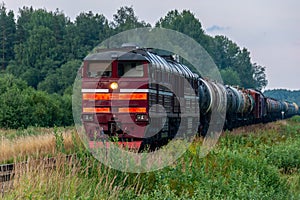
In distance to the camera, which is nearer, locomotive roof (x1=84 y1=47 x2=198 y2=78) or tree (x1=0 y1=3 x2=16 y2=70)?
locomotive roof (x1=84 y1=47 x2=198 y2=78)

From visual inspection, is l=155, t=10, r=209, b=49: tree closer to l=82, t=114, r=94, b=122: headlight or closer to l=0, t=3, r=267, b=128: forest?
l=0, t=3, r=267, b=128: forest

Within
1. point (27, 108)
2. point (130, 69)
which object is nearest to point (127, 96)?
point (130, 69)

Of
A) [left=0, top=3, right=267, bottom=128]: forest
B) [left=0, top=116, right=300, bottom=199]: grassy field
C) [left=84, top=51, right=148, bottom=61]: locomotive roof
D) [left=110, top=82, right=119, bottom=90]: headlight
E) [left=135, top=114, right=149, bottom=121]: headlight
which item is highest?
[left=0, top=3, right=267, bottom=128]: forest

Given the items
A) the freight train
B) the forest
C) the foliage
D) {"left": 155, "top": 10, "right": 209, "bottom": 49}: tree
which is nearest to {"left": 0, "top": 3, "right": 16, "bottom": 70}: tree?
the forest

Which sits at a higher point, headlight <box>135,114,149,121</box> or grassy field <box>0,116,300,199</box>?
headlight <box>135,114,149,121</box>

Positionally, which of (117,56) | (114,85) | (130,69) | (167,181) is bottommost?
(167,181)

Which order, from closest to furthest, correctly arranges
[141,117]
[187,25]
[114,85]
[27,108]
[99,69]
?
1. [141,117]
2. [114,85]
3. [99,69]
4. [27,108]
5. [187,25]

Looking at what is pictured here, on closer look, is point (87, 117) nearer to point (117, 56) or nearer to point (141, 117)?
point (141, 117)

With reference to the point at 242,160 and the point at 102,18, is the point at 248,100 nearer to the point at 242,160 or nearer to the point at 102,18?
the point at 242,160

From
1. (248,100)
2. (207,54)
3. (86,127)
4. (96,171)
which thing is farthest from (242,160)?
(207,54)

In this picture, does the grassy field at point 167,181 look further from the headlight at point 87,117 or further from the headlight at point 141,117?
the headlight at point 87,117

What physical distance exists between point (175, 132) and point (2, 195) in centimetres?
1151

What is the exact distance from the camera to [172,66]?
60.2 feet

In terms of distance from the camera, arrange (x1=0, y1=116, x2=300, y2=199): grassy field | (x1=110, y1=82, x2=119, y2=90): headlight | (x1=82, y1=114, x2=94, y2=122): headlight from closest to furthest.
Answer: (x1=0, y1=116, x2=300, y2=199): grassy field → (x1=110, y1=82, x2=119, y2=90): headlight → (x1=82, y1=114, x2=94, y2=122): headlight
